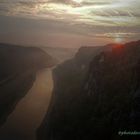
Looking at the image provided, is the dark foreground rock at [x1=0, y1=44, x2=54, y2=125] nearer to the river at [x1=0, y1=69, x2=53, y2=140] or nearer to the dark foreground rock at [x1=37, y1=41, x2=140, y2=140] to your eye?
the river at [x1=0, y1=69, x2=53, y2=140]

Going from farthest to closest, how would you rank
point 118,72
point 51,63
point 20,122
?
point 51,63 < point 20,122 < point 118,72

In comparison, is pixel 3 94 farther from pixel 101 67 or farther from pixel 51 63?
pixel 51 63

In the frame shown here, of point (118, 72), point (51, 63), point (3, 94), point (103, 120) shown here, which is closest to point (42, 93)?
point (3, 94)

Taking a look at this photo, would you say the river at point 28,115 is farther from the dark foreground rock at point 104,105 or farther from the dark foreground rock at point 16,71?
the dark foreground rock at point 104,105

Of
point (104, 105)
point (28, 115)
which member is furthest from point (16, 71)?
point (104, 105)

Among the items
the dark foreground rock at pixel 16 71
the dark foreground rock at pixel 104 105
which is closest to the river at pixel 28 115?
the dark foreground rock at pixel 16 71

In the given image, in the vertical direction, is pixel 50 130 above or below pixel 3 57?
above

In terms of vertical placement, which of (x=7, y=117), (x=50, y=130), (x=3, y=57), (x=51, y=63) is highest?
(x=50, y=130)

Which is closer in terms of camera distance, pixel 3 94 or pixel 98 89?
pixel 98 89

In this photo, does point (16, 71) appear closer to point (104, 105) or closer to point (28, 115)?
point (28, 115)
